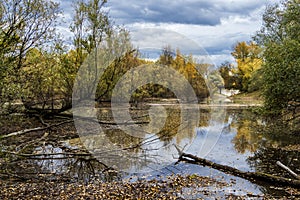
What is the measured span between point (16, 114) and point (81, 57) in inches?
264

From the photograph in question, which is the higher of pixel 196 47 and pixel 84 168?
pixel 196 47

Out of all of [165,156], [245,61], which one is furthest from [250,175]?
[245,61]

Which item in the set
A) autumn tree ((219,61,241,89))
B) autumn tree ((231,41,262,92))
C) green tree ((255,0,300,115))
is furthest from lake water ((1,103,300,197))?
autumn tree ((219,61,241,89))

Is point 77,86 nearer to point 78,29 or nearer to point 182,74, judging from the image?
point 78,29

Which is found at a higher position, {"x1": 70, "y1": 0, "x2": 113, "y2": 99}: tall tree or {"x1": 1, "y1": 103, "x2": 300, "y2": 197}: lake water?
{"x1": 70, "y1": 0, "x2": 113, "y2": 99}: tall tree

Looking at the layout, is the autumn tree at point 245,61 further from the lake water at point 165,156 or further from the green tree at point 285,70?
the lake water at point 165,156

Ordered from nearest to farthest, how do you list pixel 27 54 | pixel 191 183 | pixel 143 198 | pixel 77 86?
1. pixel 143 198
2. pixel 191 183
3. pixel 27 54
4. pixel 77 86

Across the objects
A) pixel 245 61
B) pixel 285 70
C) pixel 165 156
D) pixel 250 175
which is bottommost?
pixel 165 156

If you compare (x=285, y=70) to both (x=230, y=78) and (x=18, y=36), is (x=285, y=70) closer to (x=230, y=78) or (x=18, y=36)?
(x=18, y=36)

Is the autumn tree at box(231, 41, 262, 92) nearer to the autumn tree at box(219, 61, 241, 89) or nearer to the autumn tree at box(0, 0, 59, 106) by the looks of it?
the autumn tree at box(219, 61, 241, 89)

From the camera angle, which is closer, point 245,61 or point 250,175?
point 250,175

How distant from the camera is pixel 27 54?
1030 centimetres

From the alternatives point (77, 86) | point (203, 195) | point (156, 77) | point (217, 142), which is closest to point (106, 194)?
point (203, 195)

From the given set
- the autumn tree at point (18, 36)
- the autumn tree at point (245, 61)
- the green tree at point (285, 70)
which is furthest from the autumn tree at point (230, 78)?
the autumn tree at point (18, 36)
